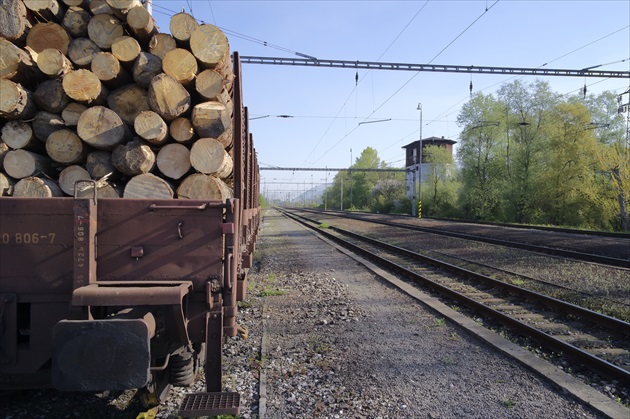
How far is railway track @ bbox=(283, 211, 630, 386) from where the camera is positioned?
4.99 meters

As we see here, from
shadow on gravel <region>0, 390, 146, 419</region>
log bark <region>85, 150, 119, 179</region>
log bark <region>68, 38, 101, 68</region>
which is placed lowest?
shadow on gravel <region>0, 390, 146, 419</region>

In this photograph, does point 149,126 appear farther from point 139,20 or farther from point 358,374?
point 358,374

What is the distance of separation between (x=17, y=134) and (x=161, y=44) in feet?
4.85

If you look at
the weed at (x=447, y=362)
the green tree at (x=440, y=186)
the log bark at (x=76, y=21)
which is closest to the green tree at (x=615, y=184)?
the green tree at (x=440, y=186)

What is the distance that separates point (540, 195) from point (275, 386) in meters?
37.0

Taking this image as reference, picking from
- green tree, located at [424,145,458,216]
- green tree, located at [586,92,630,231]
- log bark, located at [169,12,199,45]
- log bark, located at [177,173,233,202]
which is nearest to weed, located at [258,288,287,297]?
log bark, located at [177,173,233,202]

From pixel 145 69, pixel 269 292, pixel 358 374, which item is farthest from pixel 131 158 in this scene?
pixel 269 292

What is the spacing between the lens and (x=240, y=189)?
13.7ft

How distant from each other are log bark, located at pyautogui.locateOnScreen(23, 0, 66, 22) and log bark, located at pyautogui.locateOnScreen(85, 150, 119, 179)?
52.4 inches

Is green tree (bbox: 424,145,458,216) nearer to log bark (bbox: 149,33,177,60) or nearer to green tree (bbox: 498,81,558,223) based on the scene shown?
green tree (bbox: 498,81,558,223)

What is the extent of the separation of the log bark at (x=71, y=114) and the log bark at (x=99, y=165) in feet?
1.01

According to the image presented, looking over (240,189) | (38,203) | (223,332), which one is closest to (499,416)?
(223,332)

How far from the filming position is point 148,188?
3803 millimetres

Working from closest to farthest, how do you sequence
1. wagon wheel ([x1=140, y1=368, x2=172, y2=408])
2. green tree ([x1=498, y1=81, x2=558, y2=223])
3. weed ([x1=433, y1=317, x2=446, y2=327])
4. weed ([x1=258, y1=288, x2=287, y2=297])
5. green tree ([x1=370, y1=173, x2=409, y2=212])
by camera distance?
1. wagon wheel ([x1=140, y1=368, x2=172, y2=408])
2. weed ([x1=433, y1=317, x2=446, y2=327])
3. weed ([x1=258, y1=288, x2=287, y2=297])
4. green tree ([x1=498, y1=81, x2=558, y2=223])
5. green tree ([x1=370, y1=173, x2=409, y2=212])
